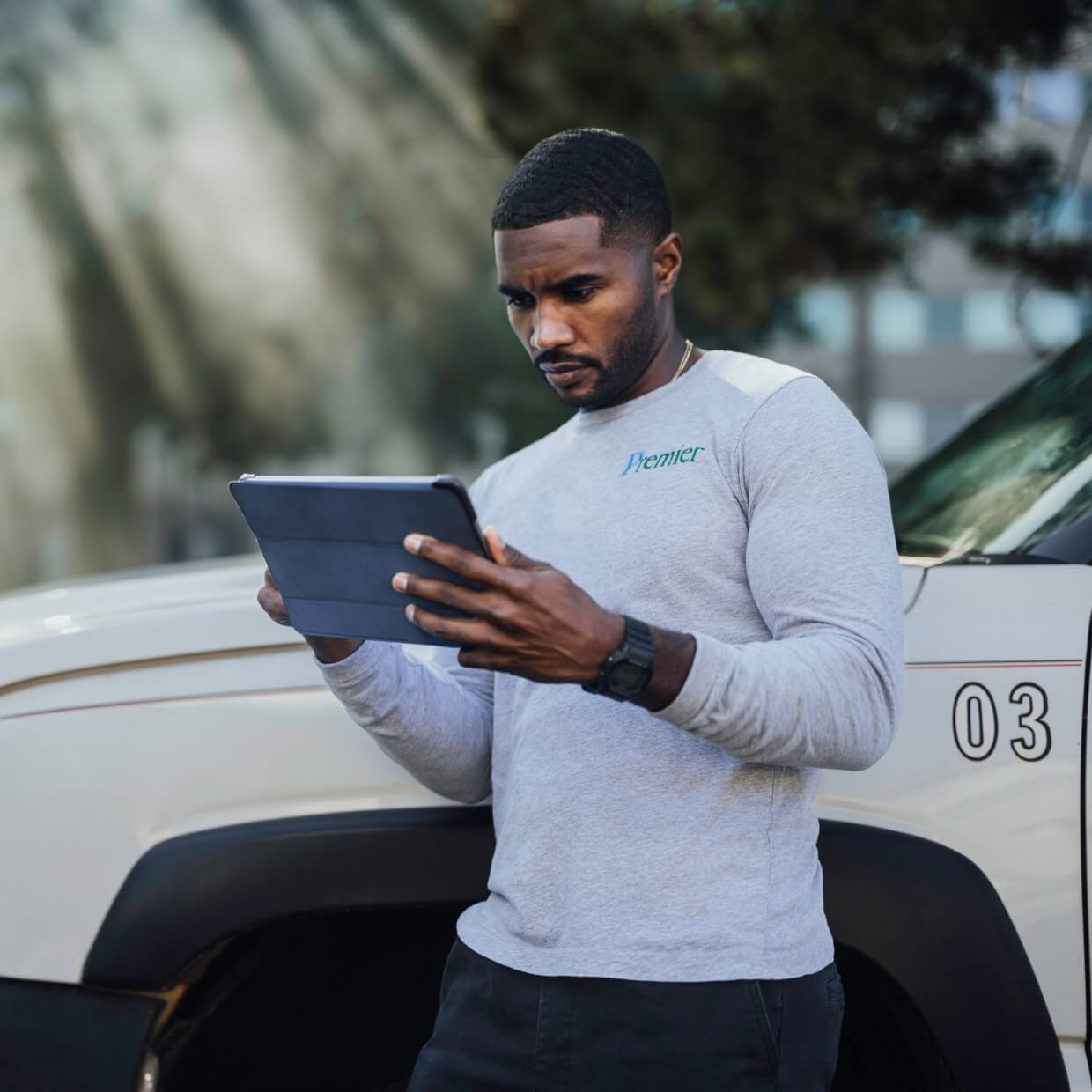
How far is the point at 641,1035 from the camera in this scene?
1.92 m

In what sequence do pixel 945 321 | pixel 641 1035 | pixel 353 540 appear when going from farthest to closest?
1. pixel 945 321
2. pixel 641 1035
3. pixel 353 540

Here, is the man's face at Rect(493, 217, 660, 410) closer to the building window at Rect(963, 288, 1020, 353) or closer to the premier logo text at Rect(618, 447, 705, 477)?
the premier logo text at Rect(618, 447, 705, 477)

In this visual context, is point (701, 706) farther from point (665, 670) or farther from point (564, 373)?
point (564, 373)

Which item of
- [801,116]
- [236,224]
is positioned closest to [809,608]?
[801,116]

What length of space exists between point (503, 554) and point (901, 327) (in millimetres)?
44227

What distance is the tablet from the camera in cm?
168

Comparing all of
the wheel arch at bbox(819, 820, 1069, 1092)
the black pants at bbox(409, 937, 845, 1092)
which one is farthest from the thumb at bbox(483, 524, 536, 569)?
the wheel arch at bbox(819, 820, 1069, 1092)

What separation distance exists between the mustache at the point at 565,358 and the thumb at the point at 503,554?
52cm

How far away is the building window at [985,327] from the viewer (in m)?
43.5

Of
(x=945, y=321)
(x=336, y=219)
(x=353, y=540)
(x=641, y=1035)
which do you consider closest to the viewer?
(x=353, y=540)

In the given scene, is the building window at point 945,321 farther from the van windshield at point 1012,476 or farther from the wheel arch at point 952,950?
the wheel arch at point 952,950

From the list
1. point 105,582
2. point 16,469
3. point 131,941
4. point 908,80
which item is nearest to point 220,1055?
point 131,941

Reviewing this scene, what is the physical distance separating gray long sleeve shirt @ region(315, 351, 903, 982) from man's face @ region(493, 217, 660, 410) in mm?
93

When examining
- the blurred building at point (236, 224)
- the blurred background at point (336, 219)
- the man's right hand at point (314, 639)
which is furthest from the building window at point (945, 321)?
the man's right hand at point (314, 639)
